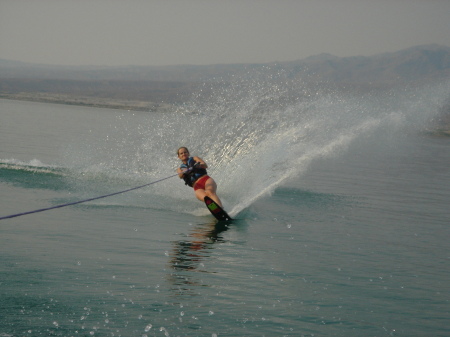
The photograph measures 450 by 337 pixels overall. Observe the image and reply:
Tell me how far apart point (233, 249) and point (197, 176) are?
2536mm

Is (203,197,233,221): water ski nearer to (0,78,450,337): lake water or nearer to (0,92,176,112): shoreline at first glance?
(0,78,450,337): lake water

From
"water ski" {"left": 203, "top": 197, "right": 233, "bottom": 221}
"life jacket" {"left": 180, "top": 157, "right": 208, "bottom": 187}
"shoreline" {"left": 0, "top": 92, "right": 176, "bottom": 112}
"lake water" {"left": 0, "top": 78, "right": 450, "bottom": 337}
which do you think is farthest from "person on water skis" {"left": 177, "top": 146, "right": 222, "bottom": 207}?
"shoreline" {"left": 0, "top": 92, "right": 176, "bottom": 112}

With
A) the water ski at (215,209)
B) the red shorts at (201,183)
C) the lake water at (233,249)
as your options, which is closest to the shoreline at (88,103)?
the lake water at (233,249)

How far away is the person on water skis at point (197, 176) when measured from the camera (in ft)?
33.6

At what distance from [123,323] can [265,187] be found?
699 centimetres

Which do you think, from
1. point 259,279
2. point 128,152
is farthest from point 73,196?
point 128,152

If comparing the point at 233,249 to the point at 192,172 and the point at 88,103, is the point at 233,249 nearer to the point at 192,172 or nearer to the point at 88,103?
the point at 192,172

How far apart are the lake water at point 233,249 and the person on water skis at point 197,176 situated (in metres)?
0.50

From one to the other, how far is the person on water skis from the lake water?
0.50 m

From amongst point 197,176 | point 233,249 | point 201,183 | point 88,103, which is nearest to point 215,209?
point 201,183

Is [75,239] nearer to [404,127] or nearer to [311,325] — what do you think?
[311,325]

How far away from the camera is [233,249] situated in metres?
8.23

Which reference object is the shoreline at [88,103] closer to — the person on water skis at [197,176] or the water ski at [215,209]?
the person on water skis at [197,176]

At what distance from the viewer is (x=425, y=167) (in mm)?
24500
